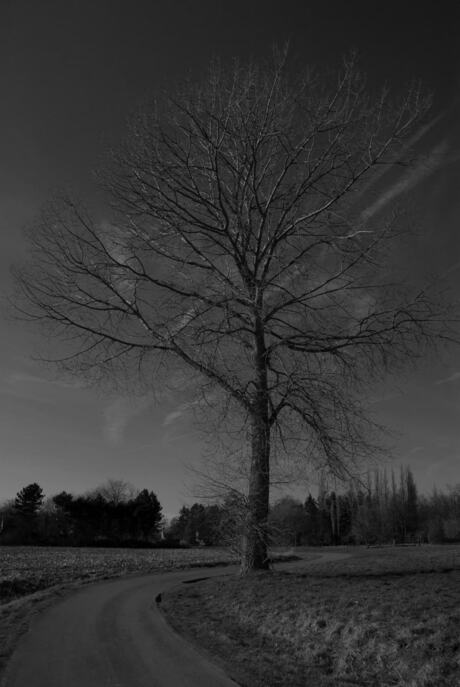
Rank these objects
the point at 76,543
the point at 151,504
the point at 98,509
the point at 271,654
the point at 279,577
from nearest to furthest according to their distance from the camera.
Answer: the point at 271,654, the point at 279,577, the point at 76,543, the point at 98,509, the point at 151,504

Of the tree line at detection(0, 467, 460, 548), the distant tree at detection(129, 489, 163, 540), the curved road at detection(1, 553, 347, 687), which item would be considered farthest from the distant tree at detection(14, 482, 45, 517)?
the curved road at detection(1, 553, 347, 687)

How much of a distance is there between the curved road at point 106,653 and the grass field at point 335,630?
543mm

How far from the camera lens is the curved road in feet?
23.9

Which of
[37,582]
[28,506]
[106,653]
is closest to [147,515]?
[28,506]

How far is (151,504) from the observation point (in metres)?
84.2

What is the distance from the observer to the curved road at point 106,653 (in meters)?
7.30

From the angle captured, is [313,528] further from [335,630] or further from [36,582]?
[335,630]

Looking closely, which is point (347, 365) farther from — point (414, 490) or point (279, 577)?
point (414, 490)

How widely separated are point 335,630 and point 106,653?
4147 mm

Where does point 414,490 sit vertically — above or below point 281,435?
above

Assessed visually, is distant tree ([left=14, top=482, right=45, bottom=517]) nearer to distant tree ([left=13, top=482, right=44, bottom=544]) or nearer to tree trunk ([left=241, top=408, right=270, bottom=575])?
distant tree ([left=13, top=482, right=44, bottom=544])

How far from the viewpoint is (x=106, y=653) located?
8.85 m

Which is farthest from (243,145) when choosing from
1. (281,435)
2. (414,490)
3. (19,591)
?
(414,490)

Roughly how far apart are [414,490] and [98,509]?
66689 millimetres
